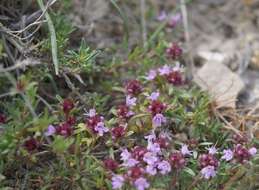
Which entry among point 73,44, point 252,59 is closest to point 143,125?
point 73,44

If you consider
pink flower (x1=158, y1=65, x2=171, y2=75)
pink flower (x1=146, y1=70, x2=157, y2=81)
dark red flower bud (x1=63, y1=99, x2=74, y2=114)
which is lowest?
dark red flower bud (x1=63, y1=99, x2=74, y2=114)

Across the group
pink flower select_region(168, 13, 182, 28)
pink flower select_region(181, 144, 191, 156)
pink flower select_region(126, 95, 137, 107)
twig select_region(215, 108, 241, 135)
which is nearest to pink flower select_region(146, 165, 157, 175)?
pink flower select_region(181, 144, 191, 156)

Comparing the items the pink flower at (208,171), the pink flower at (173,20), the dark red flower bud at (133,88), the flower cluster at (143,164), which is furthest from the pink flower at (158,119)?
the pink flower at (173,20)

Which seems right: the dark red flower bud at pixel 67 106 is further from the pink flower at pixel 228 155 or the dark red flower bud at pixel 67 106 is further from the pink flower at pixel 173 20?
the pink flower at pixel 173 20

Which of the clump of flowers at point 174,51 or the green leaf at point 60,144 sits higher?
the clump of flowers at point 174,51

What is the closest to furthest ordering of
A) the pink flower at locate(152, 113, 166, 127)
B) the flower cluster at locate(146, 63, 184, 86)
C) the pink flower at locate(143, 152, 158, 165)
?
the pink flower at locate(143, 152, 158, 165) → the pink flower at locate(152, 113, 166, 127) → the flower cluster at locate(146, 63, 184, 86)

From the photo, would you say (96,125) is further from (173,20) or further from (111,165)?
(173,20)

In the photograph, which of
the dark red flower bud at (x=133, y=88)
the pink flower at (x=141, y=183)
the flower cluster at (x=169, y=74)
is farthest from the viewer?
the flower cluster at (x=169, y=74)

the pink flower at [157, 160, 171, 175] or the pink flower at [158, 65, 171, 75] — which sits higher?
the pink flower at [158, 65, 171, 75]

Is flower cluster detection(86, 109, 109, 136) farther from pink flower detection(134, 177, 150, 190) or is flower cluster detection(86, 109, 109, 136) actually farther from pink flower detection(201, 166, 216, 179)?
pink flower detection(201, 166, 216, 179)
